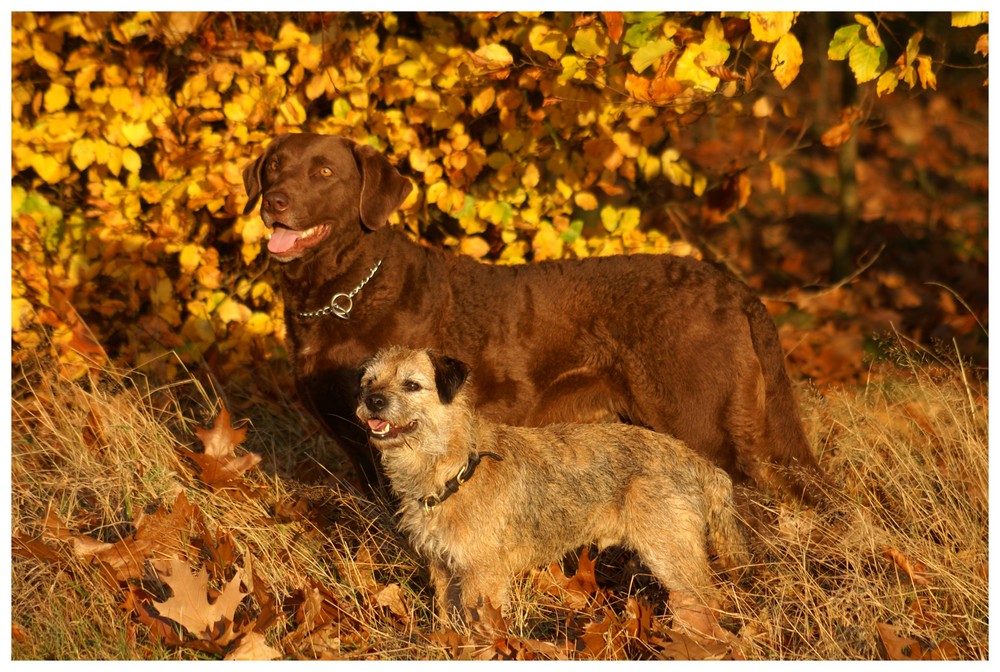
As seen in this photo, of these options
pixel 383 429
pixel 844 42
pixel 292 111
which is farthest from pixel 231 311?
pixel 844 42

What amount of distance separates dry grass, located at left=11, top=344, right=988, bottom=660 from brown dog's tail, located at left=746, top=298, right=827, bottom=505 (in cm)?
15

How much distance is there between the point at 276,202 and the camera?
4.79 metres

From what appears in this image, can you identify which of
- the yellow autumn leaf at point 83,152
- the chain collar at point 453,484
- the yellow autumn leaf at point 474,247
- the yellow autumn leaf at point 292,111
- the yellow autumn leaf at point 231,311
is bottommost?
the yellow autumn leaf at point 231,311

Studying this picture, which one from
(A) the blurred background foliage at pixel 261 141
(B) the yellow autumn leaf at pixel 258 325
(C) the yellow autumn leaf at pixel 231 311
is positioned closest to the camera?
(A) the blurred background foliage at pixel 261 141

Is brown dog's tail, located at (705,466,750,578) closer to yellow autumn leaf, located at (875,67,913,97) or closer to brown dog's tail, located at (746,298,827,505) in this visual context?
brown dog's tail, located at (746,298,827,505)

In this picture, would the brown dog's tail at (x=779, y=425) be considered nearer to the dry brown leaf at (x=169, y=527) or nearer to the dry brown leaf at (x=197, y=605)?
the dry brown leaf at (x=197, y=605)

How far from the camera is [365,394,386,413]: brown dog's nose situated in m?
4.01

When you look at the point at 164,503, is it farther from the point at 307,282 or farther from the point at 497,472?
the point at 497,472

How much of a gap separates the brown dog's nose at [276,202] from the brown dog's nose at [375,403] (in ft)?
3.96

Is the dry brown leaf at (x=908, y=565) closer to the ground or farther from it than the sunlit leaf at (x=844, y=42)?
closer to the ground

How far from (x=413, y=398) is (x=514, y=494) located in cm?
57

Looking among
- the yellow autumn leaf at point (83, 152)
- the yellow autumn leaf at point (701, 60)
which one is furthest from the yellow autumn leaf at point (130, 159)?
the yellow autumn leaf at point (701, 60)

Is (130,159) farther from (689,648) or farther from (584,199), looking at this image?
(689,648)

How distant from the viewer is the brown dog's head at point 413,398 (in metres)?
4.05
